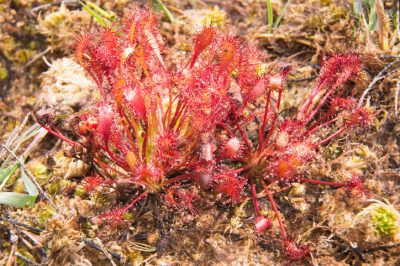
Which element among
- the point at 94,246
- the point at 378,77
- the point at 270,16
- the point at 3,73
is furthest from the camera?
the point at 3,73

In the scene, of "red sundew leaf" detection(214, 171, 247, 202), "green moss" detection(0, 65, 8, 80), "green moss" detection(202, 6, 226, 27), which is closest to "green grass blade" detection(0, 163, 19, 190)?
"green moss" detection(0, 65, 8, 80)

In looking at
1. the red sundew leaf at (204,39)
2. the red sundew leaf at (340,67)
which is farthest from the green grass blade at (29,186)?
the red sundew leaf at (340,67)

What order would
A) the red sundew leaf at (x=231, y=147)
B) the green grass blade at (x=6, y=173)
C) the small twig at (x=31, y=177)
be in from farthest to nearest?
1. the green grass blade at (x=6, y=173)
2. the small twig at (x=31, y=177)
3. the red sundew leaf at (x=231, y=147)

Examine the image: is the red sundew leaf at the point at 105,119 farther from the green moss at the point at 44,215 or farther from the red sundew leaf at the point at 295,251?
the red sundew leaf at the point at 295,251

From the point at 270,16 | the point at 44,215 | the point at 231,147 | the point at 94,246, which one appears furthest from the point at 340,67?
the point at 44,215

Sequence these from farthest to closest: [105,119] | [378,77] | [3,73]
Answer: [3,73]
[378,77]
[105,119]

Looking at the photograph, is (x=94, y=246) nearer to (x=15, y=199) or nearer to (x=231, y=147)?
(x=15, y=199)
